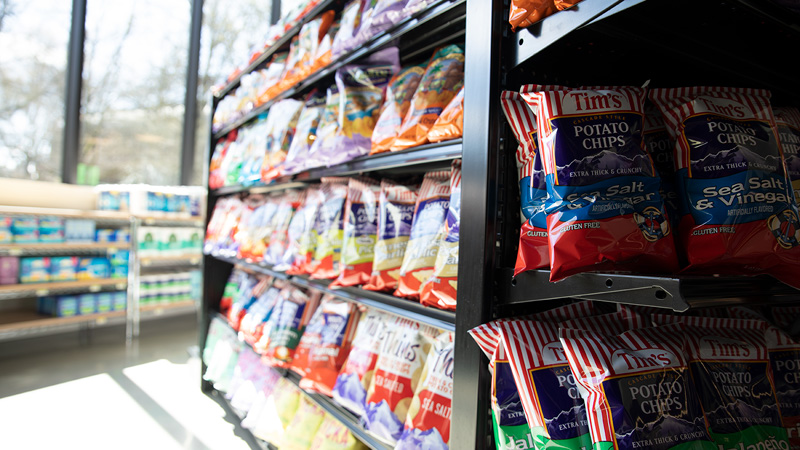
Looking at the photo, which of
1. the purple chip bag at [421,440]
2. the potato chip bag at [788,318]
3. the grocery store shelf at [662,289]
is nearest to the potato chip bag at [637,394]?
the grocery store shelf at [662,289]

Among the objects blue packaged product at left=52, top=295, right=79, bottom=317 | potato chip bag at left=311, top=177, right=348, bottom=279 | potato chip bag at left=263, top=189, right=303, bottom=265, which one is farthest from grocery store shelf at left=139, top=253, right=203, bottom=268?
potato chip bag at left=311, top=177, right=348, bottom=279

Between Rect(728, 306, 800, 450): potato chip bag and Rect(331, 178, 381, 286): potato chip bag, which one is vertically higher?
Rect(331, 178, 381, 286): potato chip bag

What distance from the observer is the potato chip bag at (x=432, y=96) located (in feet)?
4.26

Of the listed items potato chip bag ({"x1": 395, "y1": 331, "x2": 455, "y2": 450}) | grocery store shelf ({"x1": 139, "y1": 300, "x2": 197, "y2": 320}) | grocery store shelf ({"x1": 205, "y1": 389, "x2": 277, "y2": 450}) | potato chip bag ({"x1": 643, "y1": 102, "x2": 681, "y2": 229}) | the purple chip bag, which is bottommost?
grocery store shelf ({"x1": 205, "y1": 389, "x2": 277, "y2": 450})

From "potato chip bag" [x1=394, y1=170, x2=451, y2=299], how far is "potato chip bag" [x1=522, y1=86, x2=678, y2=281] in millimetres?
535

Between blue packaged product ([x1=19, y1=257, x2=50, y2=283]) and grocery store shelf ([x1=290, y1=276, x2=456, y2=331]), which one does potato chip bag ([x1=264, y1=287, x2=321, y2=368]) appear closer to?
grocery store shelf ([x1=290, y1=276, x2=456, y2=331])

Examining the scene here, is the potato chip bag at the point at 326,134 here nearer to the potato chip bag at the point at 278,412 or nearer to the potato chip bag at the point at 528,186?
the potato chip bag at the point at 528,186

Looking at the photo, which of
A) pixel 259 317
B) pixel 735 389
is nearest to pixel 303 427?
pixel 259 317

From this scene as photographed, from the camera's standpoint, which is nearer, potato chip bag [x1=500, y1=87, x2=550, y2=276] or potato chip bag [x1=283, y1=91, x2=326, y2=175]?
potato chip bag [x1=500, y1=87, x2=550, y2=276]

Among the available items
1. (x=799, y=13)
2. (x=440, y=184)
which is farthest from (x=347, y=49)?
(x=799, y=13)

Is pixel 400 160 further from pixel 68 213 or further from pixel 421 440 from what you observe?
pixel 68 213

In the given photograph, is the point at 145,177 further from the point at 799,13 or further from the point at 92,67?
the point at 799,13

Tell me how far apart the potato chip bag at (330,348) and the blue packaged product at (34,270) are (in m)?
3.64

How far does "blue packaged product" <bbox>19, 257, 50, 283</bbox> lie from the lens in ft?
12.8
